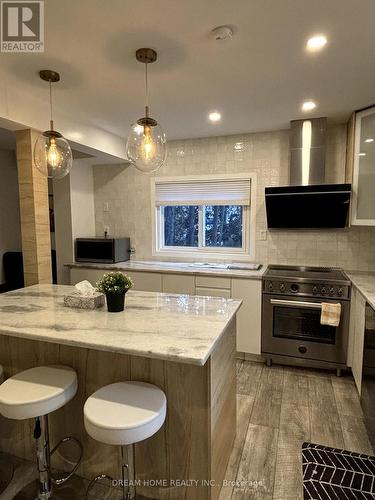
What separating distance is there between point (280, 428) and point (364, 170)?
2.32 metres

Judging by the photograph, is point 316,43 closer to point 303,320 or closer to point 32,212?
point 303,320

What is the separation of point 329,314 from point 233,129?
85.8 inches

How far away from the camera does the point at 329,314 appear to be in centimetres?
268

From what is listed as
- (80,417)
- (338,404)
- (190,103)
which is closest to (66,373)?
(80,417)

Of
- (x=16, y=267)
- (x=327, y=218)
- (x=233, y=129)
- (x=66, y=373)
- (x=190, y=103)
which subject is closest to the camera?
(x=66, y=373)

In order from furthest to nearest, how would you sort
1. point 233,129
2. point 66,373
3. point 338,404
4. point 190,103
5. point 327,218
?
1. point 233,129
2. point 327,218
3. point 190,103
4. point 338,404
5. point 66,373

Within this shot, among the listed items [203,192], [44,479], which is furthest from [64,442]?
[203,192]

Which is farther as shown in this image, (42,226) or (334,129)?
(334,129)

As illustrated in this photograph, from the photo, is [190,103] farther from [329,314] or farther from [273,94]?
[329,314]

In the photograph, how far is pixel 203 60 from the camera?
191 centimetres

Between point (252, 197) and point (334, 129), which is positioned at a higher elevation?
point (334, 129)

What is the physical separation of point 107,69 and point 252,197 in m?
2.05

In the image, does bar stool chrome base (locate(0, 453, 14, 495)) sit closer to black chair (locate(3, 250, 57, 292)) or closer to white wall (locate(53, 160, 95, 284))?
white wall (locate(53, 160, 95, 284))

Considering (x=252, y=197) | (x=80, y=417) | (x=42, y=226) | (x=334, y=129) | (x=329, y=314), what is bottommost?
(x=80, y=417)
